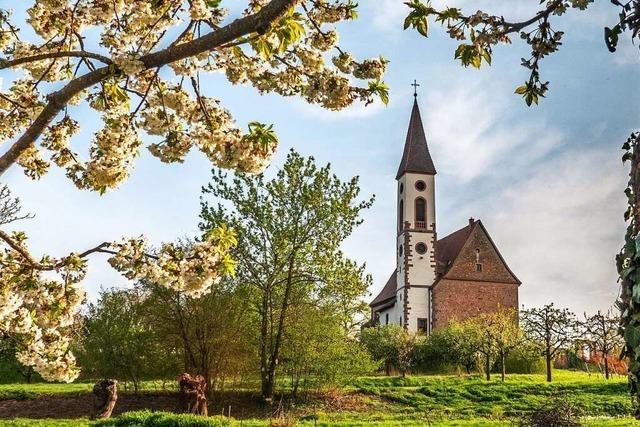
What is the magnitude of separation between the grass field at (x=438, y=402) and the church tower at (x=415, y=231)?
66.6 ft

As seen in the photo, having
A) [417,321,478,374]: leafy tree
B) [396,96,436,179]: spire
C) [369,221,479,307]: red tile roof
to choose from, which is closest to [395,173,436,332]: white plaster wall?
[396,96,436,179]: spire

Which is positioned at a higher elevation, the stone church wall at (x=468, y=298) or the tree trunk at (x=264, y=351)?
the stone church wall at (x=468, y=298)

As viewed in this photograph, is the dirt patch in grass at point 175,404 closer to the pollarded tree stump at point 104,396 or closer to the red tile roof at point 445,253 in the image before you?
the pollarded tree stump at point 104,396

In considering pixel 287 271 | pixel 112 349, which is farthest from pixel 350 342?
pixel 112 349

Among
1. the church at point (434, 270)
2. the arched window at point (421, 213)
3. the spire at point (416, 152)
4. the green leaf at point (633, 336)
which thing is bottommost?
the green leaf at point (633, 336)

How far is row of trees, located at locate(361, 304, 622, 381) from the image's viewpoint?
3300 cm

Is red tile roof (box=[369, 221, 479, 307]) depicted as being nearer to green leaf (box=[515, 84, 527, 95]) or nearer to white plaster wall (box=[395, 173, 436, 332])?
white plaster wall (box=[395, 173, 436, 332])

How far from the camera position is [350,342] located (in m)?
23.9

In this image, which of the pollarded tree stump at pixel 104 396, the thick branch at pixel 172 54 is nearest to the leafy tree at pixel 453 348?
the pollarded tree stump at pixel 104 396

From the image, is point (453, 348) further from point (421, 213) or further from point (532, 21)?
point (532, 21)

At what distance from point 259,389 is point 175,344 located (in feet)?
11.6

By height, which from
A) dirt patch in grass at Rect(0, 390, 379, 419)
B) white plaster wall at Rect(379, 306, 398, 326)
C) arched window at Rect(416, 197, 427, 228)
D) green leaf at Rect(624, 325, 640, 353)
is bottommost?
dirt patch in grass at Rect(0, 390, 379, 419)

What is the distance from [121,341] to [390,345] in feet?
68.1

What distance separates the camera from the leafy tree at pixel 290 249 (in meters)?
23.1
